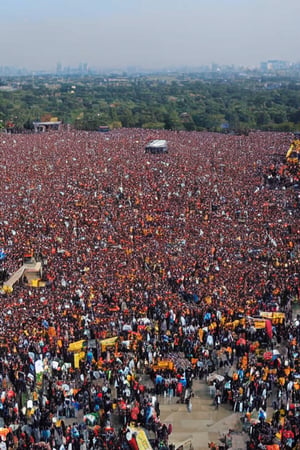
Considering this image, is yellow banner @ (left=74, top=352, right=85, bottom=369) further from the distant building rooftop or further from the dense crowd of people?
the distant building rooftop

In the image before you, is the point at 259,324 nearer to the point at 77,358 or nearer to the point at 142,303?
the point at 142,303

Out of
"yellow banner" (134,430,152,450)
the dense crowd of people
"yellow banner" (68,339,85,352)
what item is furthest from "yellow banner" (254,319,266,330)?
"yellow banner" (134,430,152,450)

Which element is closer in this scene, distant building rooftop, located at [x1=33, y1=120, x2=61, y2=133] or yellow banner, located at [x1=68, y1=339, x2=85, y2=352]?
yellow banner, located at [x1=68, y1=339, x2=85, y2=352]

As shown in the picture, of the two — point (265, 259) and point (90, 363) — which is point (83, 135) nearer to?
point (265, 259)

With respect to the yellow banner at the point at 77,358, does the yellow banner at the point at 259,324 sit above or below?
above

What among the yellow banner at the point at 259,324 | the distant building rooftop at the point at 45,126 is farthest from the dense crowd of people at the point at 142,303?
the distant building rooftop at the point at 45,126

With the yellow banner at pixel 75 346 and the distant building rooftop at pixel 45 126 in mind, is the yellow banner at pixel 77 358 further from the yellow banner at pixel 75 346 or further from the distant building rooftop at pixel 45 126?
the distant building rooftop at pixel 45 126

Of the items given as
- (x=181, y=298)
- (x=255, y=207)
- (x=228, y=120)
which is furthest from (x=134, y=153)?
(x=228, y=120)

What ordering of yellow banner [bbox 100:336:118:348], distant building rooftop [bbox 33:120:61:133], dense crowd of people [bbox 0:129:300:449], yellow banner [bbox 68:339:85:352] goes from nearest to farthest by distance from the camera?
1. dense crowd of people [bbox 0:129:300:449]
2. yellow banner [bbox 68:339:85:352]
3. yellow banner [bbox 100:336:118:348]
4. distant building rooftop [bbox 33:120:61:133]
